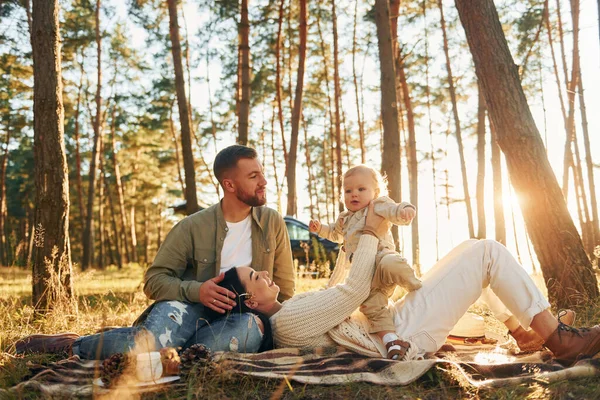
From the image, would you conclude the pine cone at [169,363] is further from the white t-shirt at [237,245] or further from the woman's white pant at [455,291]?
the woman's white pant at [455,291]

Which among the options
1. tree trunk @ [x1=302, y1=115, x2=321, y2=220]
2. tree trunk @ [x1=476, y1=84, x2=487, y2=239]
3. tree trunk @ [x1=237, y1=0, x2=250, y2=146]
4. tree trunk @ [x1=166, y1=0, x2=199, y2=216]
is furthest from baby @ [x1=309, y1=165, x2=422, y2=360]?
tree trunk @ [x1=302, y1=115, x2=321, y2=220]

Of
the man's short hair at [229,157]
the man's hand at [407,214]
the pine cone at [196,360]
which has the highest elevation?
the man's short hair at [229,157]

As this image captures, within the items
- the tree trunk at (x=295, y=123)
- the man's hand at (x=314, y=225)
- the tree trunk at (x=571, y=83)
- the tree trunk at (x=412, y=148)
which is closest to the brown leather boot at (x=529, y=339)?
the man's hand at (x=314, y=225)

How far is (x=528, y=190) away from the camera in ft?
17.9

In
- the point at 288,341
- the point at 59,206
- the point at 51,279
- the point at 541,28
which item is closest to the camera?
the point at 288,341

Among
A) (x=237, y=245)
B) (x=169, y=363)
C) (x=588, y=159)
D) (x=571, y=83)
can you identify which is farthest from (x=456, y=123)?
(x=169, y=363)

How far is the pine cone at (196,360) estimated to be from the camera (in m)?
2.97

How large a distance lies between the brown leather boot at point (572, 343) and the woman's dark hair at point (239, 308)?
67.6 inches

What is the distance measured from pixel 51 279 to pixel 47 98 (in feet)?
6.34

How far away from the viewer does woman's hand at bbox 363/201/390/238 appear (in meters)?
3.66

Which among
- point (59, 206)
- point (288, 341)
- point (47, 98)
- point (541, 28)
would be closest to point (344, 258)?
point (288, 341)

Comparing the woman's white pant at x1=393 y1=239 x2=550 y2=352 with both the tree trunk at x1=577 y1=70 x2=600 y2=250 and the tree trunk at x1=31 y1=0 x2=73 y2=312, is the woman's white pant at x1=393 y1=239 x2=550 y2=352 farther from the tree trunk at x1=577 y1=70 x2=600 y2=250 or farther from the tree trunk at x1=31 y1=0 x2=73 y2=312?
the tree trunk at x1=577 y1=70 x2=600 y2=250

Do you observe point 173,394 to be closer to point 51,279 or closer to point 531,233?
point 51,279

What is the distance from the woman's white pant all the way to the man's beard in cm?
124
